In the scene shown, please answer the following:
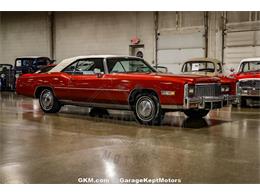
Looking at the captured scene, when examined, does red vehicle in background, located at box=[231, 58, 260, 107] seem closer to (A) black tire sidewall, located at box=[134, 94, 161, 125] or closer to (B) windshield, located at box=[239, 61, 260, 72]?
(B) windshield, located at box=[239, 61, 260, 72]

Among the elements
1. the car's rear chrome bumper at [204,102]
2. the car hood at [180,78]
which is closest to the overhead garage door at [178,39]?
the car's rear chrome bumper at [204,102]

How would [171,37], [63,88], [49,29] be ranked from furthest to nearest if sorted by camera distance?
[171,37], [49,29], [63,88]

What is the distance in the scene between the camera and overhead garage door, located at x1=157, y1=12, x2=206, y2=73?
12906 mm

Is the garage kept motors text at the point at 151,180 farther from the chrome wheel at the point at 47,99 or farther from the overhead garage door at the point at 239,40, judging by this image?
the overhead garage door at the point at 239,40

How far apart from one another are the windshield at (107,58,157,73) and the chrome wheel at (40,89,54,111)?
1.77 m

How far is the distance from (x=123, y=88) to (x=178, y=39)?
20.6 feet

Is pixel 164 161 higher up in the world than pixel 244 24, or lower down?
lower down

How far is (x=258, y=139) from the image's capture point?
6.05 m

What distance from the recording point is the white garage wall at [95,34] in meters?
11.6

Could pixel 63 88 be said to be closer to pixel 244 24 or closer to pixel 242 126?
pixel 242 126

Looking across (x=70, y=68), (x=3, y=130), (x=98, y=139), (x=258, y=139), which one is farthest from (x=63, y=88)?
(x=258, y=139)

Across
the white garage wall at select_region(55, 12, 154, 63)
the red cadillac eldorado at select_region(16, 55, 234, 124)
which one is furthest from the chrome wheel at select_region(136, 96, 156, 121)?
the white garage wall at select_region(55, 12, 154, 63)

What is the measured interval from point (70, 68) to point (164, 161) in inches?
186

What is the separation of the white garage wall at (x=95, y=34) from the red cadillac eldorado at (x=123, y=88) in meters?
2.65
